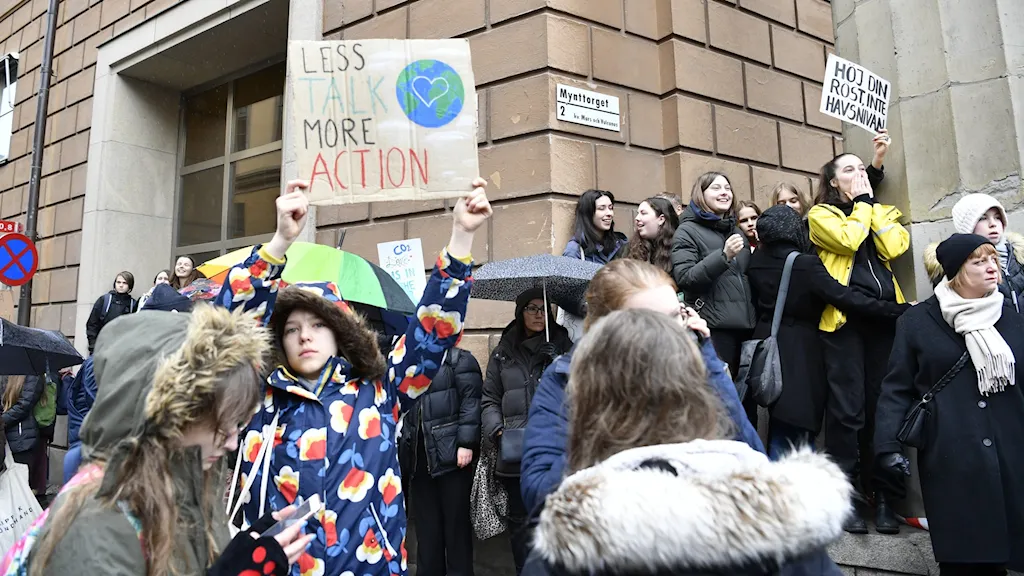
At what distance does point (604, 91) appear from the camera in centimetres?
582

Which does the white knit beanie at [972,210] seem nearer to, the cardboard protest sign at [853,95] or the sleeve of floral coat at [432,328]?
the cardboard protest sign at [853,95]

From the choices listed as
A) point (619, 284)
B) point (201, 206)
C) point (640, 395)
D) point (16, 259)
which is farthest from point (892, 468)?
point (201, 206)

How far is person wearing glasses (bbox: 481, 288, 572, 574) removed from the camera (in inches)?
172

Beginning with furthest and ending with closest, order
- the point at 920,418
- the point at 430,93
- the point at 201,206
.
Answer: the point at 201,206 → the point at 920,418 → the point at 430,93

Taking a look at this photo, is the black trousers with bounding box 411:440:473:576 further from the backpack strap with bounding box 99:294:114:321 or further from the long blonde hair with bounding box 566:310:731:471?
the backpack strap with bounding box 99:294:114:321

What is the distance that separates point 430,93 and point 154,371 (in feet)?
5.82

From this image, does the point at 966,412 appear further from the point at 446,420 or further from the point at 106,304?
the point at 106,304

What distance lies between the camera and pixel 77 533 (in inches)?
53.0

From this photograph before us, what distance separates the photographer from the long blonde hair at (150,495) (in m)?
1.38

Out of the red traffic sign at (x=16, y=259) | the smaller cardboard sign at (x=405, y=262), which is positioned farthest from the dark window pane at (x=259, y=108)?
the smaller cardboard sign at (x=405, y=262)

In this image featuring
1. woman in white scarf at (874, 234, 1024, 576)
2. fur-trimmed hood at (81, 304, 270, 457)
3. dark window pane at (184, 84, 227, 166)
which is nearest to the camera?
fur-trimmed hood at (81, 304, 270, 457)

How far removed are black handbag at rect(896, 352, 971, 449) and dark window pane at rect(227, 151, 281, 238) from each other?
23.5 ft

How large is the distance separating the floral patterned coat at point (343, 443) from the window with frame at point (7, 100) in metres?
12.2

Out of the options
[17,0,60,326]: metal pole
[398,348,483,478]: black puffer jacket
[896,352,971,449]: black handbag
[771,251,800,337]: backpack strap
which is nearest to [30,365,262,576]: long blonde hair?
[398,348,483,478]: black puffer jacket
